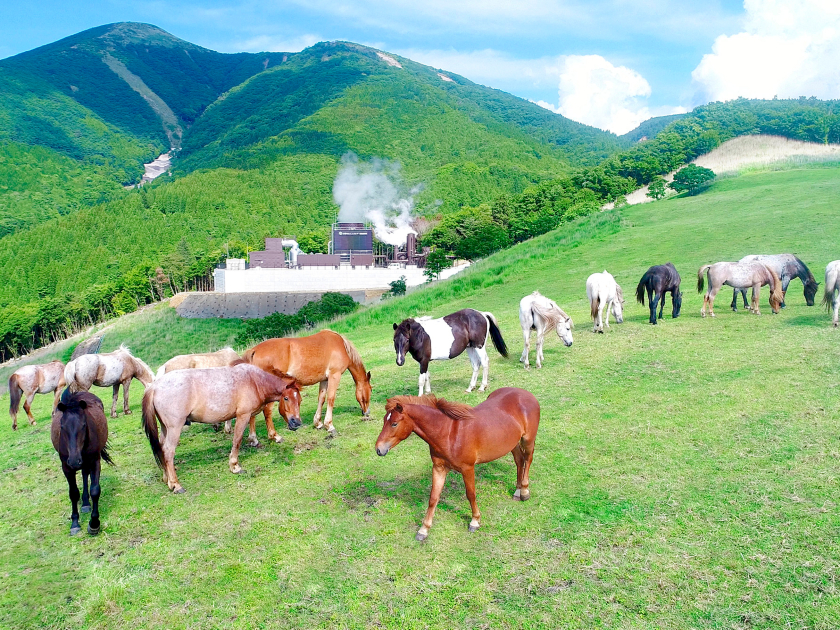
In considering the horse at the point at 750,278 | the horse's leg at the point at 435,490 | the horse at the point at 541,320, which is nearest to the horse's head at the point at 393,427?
the horse's leg at the point at 435,490

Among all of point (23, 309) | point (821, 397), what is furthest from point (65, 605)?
point (23, 309)

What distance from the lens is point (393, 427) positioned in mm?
5273

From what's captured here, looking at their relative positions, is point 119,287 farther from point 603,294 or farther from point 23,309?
point 603,294

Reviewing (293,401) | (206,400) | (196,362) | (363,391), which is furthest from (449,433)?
(196,362)

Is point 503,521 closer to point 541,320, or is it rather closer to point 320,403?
point 320,403

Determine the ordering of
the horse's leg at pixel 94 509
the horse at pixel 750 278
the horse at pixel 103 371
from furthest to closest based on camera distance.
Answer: the horse at pixel 750 278 < the horse at pixel 103 371 < the horse's leg at pixel 94 509

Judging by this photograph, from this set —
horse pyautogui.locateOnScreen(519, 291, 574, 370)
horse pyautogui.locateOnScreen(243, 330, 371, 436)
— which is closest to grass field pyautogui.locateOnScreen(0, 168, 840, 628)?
horse pyautogui.locateOnScreen(243, 330, 371, 436)

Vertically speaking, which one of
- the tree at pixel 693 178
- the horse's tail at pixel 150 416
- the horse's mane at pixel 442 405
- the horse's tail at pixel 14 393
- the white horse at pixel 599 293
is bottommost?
the horse's tail at pixel 14 393

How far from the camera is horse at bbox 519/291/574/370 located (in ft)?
37.3

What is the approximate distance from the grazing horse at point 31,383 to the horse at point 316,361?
21.4 feet

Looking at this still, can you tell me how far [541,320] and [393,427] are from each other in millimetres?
7002

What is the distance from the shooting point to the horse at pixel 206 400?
21.8 feet

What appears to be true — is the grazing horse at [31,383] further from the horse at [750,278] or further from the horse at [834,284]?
the horse at [834,284]

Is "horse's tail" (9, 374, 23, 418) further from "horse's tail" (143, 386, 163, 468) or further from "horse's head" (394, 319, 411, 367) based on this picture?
"horse's head" (394, 319, 411, 367)
